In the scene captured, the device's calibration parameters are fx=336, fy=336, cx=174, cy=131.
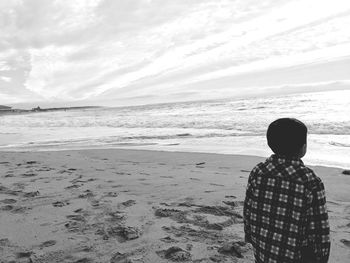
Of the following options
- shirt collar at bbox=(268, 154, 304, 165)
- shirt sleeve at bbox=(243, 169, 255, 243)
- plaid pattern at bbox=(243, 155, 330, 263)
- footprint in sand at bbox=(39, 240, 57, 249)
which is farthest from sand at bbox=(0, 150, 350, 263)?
shirt collar at bbox=(268, 154, 304, 165)

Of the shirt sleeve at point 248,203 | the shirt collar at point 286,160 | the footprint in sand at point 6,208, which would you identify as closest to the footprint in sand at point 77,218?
the footprint in sand at point 6,208

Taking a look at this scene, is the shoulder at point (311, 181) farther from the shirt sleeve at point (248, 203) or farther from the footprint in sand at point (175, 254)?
the footprint in sand at point (175, 254)

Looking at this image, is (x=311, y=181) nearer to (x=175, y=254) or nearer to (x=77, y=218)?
(x=175, y=254)

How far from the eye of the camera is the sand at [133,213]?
3.58 meters

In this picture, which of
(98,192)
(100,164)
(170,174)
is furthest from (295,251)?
(100,164)

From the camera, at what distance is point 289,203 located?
6.77 feet

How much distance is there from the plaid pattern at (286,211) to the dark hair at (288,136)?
0.06m

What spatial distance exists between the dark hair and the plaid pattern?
0.06 m

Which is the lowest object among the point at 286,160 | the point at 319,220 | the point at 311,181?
the point at 319,220

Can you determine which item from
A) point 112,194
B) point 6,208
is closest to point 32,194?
point 6,208

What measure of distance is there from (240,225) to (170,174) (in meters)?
3.27

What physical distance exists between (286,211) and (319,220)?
0.63 feet

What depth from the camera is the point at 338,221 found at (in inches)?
174

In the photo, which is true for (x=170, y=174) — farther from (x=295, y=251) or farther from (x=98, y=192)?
(x=295, y=251)
